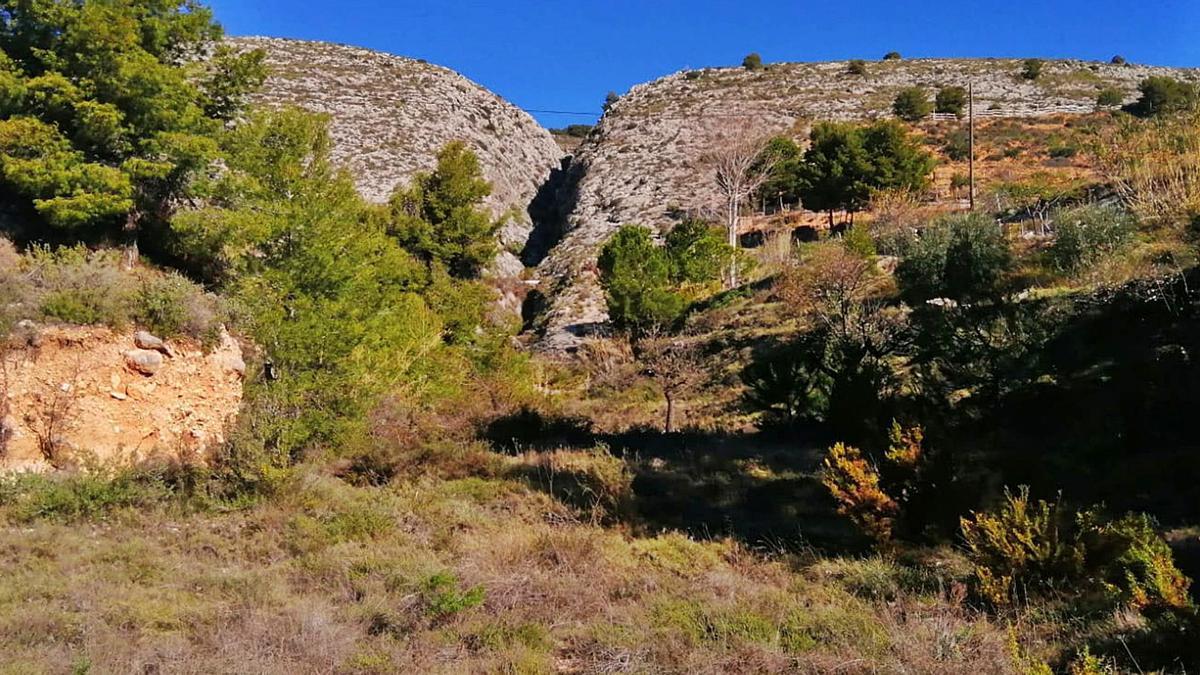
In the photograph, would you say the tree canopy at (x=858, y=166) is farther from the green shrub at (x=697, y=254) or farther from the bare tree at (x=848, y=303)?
the bare tree at (x=848, y=303)

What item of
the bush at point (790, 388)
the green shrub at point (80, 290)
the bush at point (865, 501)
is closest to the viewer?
the bush at point (865, 501)

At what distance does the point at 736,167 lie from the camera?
3869 cm

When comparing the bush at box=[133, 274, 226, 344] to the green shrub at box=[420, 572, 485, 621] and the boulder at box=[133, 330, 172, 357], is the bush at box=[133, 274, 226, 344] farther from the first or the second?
the green shrub at box=[420, 572, 485, 621]

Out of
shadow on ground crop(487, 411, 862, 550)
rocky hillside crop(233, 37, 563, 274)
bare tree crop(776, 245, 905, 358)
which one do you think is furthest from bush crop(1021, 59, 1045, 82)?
shadow on ground crop(487, 411, 862, 550)

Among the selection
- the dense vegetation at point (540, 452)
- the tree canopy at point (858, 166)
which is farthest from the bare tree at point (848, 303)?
the tree canopy at point (858, 166)

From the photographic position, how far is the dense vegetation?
5512mm

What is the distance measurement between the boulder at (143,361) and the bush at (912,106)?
54.5 m

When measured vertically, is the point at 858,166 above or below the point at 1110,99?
below

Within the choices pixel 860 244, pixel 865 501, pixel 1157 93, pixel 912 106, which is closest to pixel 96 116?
pixel 865 501

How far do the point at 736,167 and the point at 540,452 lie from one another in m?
29.4

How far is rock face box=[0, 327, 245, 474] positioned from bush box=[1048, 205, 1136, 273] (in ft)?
64.4

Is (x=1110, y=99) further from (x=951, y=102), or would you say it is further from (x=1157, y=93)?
(x=951, y=102)

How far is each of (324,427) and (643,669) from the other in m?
8.70

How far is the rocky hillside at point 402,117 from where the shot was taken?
42.2 metres
